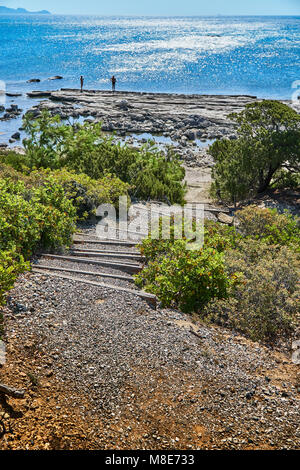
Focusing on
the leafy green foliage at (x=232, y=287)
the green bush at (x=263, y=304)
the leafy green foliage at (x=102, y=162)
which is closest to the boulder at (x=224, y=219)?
the leafy green foliage at (x=102, y=162)

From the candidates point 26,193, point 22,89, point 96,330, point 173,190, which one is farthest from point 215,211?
point 22,89

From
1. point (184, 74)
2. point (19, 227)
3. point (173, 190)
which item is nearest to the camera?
point (19, 227)

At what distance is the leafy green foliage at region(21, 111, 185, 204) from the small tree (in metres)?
2.19

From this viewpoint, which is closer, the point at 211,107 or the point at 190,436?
the point at 190,436

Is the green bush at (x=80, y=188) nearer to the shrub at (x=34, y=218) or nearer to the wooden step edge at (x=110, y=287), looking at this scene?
the shrub at (x=34, y=218)

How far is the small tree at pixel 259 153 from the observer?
17.6m

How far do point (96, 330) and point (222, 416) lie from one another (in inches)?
92.8

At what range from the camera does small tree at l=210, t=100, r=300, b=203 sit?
1761cm

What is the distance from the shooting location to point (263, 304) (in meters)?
7.81

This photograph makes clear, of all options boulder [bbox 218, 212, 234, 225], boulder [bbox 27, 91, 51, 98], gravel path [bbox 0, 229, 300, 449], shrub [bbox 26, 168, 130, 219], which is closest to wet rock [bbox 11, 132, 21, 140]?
boulder [bbox 27, 91, 51, 98]

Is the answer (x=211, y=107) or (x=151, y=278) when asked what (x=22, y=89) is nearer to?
(x=211, y=107)

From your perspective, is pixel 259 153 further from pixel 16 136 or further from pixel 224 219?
pixel 16 136

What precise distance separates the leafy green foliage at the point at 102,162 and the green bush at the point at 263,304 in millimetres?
9043

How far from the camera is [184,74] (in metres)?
67.6
